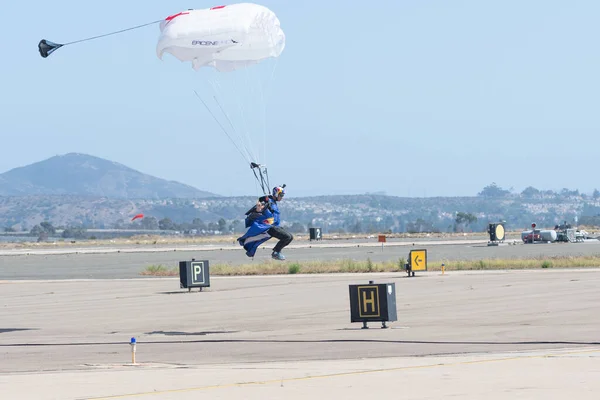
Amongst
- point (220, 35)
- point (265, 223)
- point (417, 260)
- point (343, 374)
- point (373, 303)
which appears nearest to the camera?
point (343, 374)

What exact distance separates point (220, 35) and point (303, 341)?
802 centimetres

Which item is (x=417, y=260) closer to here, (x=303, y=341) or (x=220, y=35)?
(x=220, y=35)

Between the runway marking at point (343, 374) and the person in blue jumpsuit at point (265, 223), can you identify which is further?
the person in blue jumpsuit at point (265, 223)

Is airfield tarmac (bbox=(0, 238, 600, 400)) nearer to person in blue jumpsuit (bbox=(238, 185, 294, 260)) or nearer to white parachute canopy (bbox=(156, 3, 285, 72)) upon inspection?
person in blue jumpsuit (bbox=(238, 185, 294, 260))

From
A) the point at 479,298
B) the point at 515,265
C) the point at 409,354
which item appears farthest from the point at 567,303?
the point at 515,265

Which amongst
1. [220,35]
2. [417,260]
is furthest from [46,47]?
[417,260]

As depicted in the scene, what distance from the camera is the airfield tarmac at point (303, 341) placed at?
655 inches

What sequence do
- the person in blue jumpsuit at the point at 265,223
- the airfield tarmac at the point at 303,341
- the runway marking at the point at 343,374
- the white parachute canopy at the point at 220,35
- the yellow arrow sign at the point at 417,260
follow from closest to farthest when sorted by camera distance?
the runway marking at the point at 343,374
the airfield tarmac at the point at 303,341
the person in blue jumpsuit at the point at 265,223
the white parachute canopy at the point at 220,35
the yellow arrow sign at the point at 417,260

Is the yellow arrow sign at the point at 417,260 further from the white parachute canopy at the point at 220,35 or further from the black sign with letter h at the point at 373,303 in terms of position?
the white parachute canopy at the point at 220,35

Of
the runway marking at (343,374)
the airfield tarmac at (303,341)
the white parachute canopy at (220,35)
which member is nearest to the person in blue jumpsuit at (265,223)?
the airfield tarmac at (303,341)

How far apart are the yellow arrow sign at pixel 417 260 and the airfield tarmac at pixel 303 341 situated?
102 centimetres

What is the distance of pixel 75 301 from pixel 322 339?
1907 centimetres

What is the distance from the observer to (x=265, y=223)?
2717 centimetres

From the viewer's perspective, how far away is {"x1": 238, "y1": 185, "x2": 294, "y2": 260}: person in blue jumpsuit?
26.7 metres
